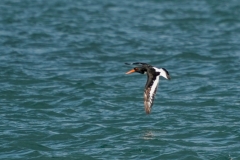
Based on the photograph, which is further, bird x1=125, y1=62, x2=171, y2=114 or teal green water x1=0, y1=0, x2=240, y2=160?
bird x1=125, y1=62, x2=171, y2=114

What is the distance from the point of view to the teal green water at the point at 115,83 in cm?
1498

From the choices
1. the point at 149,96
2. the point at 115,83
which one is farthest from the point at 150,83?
the point at 115,83

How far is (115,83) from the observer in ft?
69.3

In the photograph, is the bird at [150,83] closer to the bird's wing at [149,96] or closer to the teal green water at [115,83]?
the bird's wing at [149,96]

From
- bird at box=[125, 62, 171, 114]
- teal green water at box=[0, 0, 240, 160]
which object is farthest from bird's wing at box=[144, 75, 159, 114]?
teal green water at box=[0, 0, 240, 160]

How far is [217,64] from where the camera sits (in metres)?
24.0

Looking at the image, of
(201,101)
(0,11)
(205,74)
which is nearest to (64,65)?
(205,74)

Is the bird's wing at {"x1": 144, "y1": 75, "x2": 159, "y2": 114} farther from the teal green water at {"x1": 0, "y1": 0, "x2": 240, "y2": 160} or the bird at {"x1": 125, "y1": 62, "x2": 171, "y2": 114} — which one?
the teal green water at {"x1": 0, "y1": 0, "x2": 240, "y2": 160}

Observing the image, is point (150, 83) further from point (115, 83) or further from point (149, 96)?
point (115, 83)

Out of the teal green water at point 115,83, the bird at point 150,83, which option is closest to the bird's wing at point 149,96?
the bird at point 150,83

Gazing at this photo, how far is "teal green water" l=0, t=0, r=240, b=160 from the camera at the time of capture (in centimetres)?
1498

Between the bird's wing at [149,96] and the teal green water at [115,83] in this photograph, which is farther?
the bird's wing at [149,96]

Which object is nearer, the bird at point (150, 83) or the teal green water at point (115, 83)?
the teal green water at point (115, 83)

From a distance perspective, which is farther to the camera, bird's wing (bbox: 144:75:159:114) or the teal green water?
bird's wing (bbox: 144:75:159:114)
